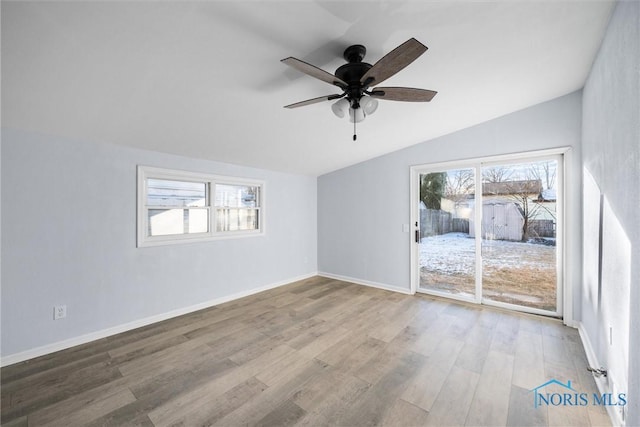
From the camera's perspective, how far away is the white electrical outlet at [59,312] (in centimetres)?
265

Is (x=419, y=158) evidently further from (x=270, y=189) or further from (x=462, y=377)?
(x=462, y=377)

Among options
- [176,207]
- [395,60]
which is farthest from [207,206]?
[395,60]

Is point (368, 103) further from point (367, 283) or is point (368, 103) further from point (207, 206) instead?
point (367, 283)

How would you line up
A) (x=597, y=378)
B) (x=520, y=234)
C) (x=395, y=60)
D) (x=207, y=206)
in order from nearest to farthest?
(x=395, y=60)
(x=597, y=378)
(x=520, y=234)
(x=207, y=206)

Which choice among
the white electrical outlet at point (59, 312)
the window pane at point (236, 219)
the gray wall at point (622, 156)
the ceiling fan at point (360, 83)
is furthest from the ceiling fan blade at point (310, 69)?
the white electrical outlet at point (59, 312)

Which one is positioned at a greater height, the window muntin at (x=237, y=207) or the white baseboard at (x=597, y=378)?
the window muntin at (x=237, y=207)

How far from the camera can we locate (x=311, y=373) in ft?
7.47

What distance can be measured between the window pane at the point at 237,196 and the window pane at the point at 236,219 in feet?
0.29

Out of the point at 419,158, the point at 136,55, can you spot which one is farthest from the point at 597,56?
the point at 136,55

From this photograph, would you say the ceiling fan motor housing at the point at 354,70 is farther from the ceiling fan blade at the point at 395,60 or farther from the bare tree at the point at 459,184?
the bare tree at the point at 459,184

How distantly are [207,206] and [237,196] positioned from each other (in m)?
0.58

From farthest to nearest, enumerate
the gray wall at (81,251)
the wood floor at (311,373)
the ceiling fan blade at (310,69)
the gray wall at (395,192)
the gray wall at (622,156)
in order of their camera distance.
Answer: the gray wall at (395,192)
the gray wall at (81,251)
the wood floor at (311,373)
the ceiling fan blade at (310,69)
the gray wall at (622,156)

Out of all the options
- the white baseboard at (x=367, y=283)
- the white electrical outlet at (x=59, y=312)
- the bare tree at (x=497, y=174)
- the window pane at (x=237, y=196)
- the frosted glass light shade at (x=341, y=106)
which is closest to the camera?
the frosted glass light shade at (x=341, y=106)

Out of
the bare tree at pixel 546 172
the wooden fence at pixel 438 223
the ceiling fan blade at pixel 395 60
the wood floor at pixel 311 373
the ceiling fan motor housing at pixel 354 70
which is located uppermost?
the ceiling fan motor housing at pixel 354 70
